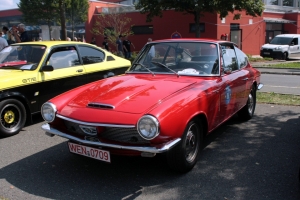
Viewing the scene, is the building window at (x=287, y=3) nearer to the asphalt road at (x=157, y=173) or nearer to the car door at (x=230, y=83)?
the car door at (x=230, y=83)

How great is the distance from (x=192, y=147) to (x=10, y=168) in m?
2.45

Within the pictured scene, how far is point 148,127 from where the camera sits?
3439 mm

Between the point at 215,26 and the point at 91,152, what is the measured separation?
22280 mm

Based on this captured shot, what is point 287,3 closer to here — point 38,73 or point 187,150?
point 38,73

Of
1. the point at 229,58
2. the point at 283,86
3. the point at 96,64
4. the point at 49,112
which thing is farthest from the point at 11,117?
the point at 283,86

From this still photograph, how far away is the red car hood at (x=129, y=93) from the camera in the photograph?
3.80 m

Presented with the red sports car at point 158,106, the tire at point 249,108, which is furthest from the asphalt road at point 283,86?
the red sports car at point 158,106

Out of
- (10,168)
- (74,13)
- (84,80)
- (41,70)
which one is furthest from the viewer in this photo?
(74,13)

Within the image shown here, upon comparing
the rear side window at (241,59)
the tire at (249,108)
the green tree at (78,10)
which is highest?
the green tree at (78,10)

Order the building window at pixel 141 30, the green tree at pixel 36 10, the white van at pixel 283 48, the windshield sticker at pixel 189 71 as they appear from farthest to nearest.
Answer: the green tree at pixel 36 10 → the building window at pixel 141 30 → the white van at pixel 283 48 → the windshield sticker at pixel 189 71

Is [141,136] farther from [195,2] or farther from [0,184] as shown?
[195,2]

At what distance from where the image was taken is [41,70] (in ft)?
20.5

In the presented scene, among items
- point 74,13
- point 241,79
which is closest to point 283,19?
point 74,13

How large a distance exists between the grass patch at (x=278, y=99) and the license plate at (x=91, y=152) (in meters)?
5.64
